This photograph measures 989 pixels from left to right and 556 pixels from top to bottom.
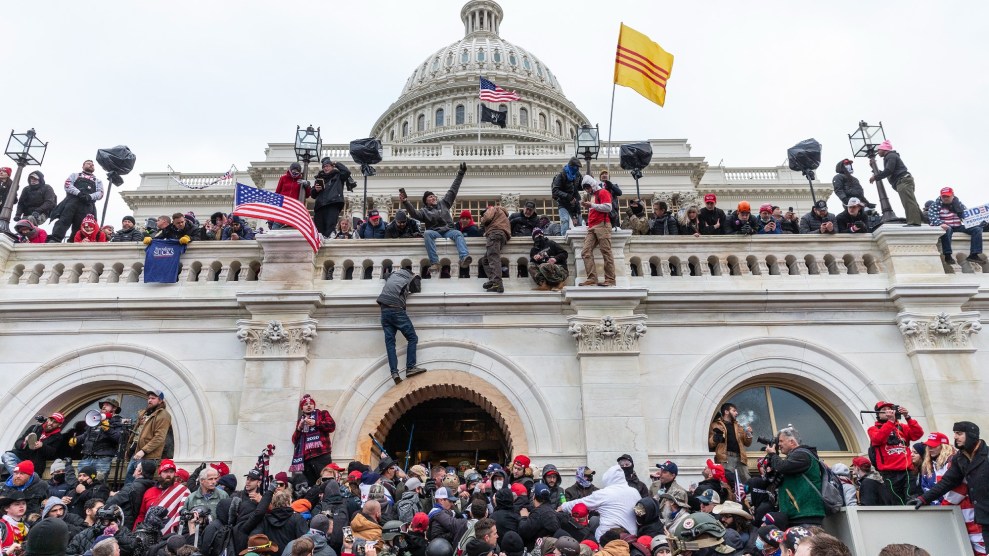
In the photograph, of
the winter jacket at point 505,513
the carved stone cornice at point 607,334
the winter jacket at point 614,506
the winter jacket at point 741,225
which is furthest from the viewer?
the winter jacket at point 741,225

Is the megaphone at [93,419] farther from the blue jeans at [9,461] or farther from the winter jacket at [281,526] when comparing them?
the winter jacket at [281,526]

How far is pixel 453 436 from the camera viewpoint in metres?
15.7

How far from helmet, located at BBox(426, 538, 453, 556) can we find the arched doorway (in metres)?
7.45

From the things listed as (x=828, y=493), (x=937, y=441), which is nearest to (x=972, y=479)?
(x=937, y=441)

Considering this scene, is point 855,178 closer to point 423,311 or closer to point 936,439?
point 936,439

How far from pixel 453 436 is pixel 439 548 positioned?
26.3 feet

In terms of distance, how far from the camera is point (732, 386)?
1233 centimetres

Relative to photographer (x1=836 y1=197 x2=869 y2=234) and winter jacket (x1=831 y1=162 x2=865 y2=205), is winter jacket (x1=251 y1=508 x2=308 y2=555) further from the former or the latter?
winter jacket (x1=831 y1=162 x2=865 y2=205)

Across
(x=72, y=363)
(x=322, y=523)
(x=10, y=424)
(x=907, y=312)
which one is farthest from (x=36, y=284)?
(x=907, y=312)

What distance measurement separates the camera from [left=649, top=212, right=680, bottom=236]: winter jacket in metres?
14.8

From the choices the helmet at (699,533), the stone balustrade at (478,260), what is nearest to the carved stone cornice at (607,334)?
the stone balustrade at (478,260)

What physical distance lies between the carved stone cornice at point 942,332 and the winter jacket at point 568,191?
22.7ft

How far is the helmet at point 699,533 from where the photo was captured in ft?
25.5

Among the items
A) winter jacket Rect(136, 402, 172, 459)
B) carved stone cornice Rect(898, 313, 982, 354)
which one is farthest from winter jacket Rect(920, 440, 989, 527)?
winter jacket Rect(136, 402, 172, 459)
